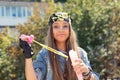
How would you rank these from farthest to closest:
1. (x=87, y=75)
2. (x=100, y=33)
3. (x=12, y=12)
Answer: (x=12, y=12), (x=100, y=33), (x=87, y=75)

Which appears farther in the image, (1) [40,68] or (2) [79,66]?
(1) [40,68]

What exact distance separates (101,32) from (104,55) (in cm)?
123

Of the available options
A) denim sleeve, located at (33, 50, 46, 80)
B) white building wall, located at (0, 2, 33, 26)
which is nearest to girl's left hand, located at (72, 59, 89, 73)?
denim sleeve, located at (33, 50, 46, 80)

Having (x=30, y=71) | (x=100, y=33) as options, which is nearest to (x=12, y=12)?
(x=100, y=33)

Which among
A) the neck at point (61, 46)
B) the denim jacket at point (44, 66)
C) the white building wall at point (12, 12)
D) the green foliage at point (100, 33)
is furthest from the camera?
the white building wall at point (12, 12)

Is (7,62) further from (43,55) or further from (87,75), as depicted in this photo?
(87,75)

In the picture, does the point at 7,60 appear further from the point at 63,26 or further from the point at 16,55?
the point at 63,26

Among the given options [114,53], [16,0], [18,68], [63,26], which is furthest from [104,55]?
[16,0]

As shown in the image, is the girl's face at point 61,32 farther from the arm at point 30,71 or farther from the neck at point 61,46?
the arm at point 30,71

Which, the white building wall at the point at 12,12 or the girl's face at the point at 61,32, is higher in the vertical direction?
the girl's face at the point at 61,32

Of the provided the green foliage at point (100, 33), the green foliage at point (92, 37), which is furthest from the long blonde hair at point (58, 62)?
the green foliage at point (100, 33)

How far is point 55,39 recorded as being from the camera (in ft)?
13.3

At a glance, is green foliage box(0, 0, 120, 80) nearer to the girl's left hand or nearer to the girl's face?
the girl's face

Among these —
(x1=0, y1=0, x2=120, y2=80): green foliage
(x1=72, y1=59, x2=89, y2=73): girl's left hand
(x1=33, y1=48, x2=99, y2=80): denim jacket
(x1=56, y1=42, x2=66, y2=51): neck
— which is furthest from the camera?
(x1=0, y1=0, x2=120, y2=80): green foliage
